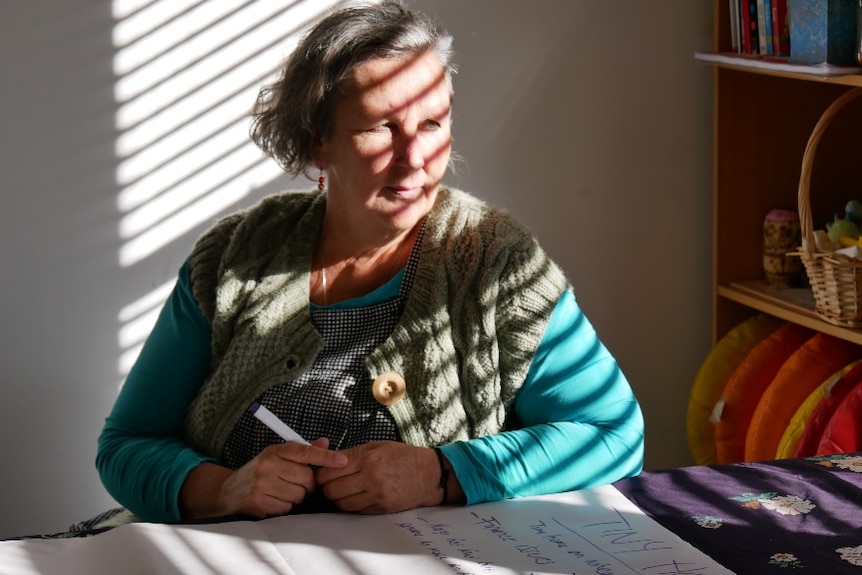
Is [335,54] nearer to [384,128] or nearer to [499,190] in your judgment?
[384,128]

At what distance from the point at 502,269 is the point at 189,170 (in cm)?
87

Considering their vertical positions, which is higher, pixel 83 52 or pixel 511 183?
pixel 83 52

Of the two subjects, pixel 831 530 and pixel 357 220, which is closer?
pixel 831 530

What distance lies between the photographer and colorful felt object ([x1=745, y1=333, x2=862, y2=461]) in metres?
2.07

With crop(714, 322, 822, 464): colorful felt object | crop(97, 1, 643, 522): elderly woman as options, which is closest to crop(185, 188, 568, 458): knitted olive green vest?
crop(97, 1, 643, 522): elderly woman

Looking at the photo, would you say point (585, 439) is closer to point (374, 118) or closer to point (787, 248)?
point (374, 118)

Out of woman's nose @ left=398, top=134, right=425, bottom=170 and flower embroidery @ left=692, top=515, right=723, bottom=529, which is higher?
woman's nose @ left=398, top=134, right=425, bottom=170

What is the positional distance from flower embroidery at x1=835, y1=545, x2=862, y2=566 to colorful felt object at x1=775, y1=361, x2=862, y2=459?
911 millimetres

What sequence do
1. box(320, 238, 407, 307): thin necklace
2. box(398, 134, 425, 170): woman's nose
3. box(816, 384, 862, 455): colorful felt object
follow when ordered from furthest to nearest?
1. box(816, 384, 862, 455): colorful felt object
2. box(320, 238, 407, 307): thin necklace
3. box(398, 134, 425, 170): woman's nose

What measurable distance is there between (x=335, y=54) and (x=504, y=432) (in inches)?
22.9

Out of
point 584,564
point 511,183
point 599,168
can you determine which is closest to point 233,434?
point 584,564

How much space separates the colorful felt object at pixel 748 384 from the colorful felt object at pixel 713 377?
0.26 feet

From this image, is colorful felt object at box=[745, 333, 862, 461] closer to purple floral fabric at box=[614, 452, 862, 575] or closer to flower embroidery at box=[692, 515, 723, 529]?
purple floral fabric at box=[614, 452, 862, 575]

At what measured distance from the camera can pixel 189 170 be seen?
2162 millimetres
